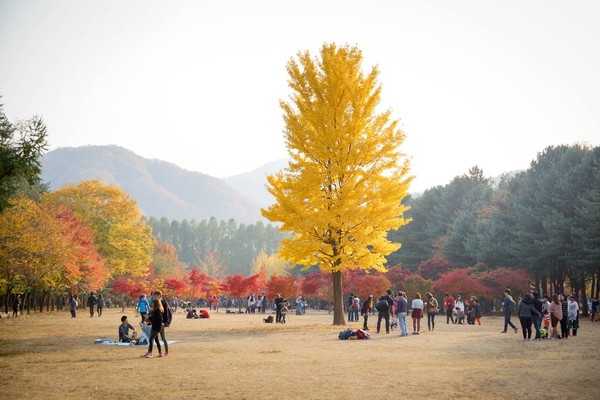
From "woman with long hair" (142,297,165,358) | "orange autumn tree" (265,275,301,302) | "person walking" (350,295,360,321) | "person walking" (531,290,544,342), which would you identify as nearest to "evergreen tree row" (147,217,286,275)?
"orange autumn tree" (265,275,301,302)

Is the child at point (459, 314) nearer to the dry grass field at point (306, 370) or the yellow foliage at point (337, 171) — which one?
the yellow foliage at point (337, 171)

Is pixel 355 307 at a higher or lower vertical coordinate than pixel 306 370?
higher

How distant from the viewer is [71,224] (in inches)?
2077

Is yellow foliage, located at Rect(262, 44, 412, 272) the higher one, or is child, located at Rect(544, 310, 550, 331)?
yellow foliage, located at Rect(262, 44, 412, 272)

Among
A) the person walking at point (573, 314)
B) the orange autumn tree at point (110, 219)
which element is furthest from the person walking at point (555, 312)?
the orange autumn tree at point (110, 219)

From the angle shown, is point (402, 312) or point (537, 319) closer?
point (537, 319)

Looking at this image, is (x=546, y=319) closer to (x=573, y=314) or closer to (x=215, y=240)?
(x=573, y=314)

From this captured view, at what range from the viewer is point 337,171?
1144 inches

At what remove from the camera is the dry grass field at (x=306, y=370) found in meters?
10.7

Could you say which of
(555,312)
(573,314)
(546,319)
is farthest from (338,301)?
(573,314)

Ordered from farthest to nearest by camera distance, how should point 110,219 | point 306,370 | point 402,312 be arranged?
point 110,219
point 402,312
point 306,370

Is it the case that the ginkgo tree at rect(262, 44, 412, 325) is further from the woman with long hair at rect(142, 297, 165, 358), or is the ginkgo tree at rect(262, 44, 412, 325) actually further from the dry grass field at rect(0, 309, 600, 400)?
the woman with long hair at rect(142, 297, 165, 358)

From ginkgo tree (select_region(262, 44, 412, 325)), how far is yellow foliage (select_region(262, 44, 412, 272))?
53mm

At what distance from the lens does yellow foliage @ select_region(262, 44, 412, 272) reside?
2870 centimetres
